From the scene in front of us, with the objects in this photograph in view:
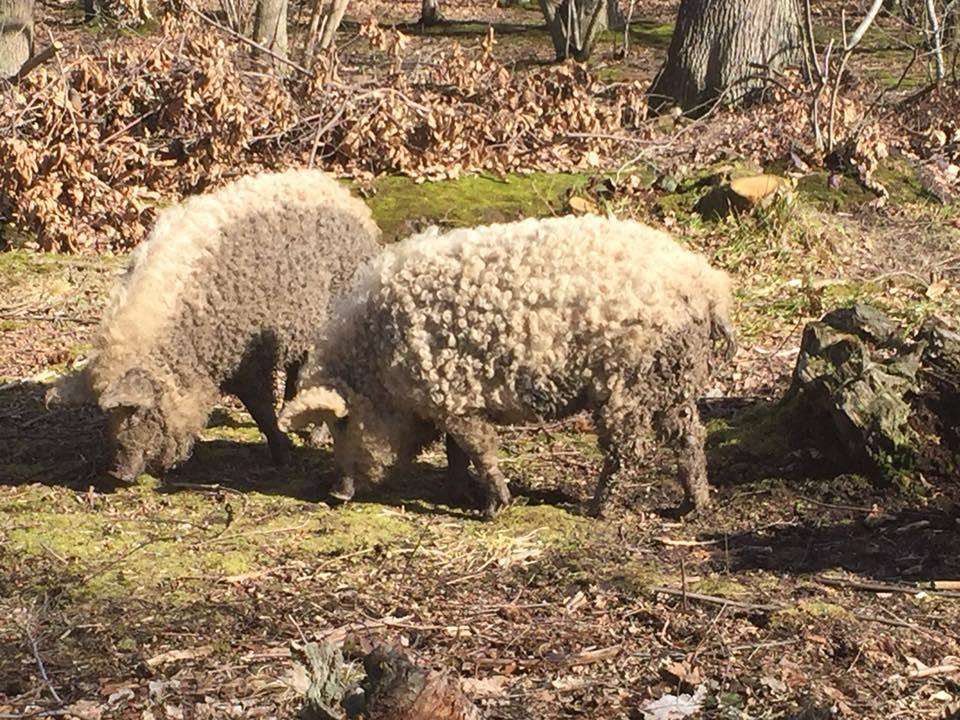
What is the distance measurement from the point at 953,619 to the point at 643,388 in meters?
1.82

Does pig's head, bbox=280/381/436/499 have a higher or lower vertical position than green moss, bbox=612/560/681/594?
higher

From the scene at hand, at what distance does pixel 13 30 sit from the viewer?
46.3ft

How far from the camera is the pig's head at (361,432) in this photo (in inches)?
276

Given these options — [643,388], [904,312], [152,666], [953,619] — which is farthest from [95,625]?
[904,312]

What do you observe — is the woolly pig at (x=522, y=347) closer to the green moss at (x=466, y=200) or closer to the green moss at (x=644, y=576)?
the green moss at (x=644, y=576)

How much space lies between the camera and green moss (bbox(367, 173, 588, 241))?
10938 mm

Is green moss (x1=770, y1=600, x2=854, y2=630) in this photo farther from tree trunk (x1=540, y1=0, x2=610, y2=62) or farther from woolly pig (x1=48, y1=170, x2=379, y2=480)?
tree trunk (x1=540, y1=0, x2=610, y2=62)

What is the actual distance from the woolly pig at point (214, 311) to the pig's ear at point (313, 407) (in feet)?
2.62

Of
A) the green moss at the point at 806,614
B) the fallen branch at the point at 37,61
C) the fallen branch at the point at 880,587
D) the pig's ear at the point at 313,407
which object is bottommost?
the green moss at the point at 806,614

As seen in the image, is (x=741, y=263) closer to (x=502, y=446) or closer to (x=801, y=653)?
(x=502, y=446)

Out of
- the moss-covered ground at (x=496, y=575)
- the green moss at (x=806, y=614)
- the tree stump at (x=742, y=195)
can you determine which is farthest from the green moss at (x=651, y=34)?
the green moss at (x=806, y=614)

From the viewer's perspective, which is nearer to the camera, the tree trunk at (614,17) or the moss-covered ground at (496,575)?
the moss-covered ground at (496,575)

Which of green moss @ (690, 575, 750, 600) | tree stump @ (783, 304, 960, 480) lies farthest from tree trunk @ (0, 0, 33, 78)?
green moss @ (690, 575, 750, 600)

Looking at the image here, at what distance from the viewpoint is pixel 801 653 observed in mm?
5145
